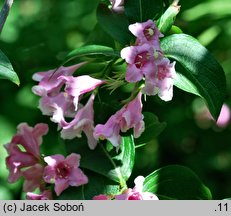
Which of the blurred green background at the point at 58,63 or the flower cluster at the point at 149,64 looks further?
the blurred green background at the point at 58,63

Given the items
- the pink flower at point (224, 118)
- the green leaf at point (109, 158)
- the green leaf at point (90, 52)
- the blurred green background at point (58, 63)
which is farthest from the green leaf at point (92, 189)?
the pink flower at point (224, 118)

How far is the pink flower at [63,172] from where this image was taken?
3.44 feet

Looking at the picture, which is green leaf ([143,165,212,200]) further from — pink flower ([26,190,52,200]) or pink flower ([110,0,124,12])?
pink flower ([110,0,124,12])

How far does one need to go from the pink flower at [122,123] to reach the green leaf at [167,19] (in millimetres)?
127

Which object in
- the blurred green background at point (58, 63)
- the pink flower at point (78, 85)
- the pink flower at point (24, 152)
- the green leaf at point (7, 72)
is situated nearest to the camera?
the green leaf at point (7, 72)

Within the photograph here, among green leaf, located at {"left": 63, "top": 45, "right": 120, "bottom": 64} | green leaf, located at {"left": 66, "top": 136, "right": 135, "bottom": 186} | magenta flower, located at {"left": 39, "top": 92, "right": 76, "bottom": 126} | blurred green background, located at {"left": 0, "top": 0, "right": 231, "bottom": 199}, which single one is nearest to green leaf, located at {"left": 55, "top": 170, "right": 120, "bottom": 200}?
green leaf, located at {"left": 66, "top": 136, "right": 135, "bottom": 186}

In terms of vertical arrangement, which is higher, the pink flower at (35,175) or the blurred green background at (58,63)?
the pink flower at (35,175)

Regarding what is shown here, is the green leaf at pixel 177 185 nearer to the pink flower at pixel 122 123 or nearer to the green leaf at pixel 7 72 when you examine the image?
the pink flower at pixel 122 123

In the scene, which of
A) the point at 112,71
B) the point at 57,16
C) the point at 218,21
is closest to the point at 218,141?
the point at 218,21

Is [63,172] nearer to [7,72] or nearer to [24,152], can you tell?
[24,152]

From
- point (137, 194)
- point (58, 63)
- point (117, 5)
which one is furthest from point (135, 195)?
point (58, 63)

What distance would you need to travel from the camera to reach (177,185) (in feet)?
3.54

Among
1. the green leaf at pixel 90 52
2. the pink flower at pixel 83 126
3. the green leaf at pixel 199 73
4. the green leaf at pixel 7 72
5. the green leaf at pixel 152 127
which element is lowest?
the green leaf at pixel 152 127

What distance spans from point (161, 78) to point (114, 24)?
0.16 m
